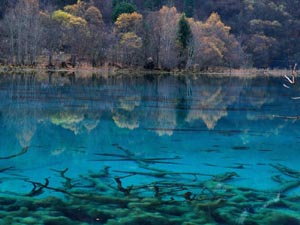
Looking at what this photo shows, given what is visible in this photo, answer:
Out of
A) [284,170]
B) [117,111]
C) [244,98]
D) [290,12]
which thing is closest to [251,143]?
[284,170]

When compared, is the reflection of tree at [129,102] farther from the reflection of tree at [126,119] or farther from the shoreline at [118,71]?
the shoreline at [118,71]

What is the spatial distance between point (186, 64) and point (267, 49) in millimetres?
18799

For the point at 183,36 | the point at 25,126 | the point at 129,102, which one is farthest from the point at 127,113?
the point at 183,36

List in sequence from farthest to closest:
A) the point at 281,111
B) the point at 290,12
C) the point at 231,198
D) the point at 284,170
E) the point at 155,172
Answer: the point at 290,12
the point at 281,111
the point at 284,170
the point at 155,172
the point at 231,198

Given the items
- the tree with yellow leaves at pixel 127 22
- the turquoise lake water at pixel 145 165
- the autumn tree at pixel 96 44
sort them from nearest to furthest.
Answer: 1. the turquoise lake water at pixel 145 165
2. the autumn tree at pixel 96 44
3. the tree with yellow leaves at pixel 127 22

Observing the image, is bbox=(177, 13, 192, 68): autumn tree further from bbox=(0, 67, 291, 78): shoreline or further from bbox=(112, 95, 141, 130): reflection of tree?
bbox=(112, 95, 141, 130): reflection of tree

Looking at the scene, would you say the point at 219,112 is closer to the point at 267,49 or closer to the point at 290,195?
the point at 290,195

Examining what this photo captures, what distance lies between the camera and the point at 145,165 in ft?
27.7

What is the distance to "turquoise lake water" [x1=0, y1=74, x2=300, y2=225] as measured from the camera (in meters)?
5.98

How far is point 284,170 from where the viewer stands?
28.2 ft

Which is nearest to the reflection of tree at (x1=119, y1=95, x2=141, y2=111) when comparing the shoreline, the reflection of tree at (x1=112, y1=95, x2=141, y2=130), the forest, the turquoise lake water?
the reflection of tree at (x1=112, y1=95, x2=141, y2=130)

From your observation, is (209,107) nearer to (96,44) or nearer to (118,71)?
(118,71)

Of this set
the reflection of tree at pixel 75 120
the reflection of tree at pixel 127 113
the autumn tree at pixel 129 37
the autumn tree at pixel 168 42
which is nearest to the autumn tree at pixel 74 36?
the autumn tree at pixel 129 37

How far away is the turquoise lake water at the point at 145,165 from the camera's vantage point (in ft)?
19.6
